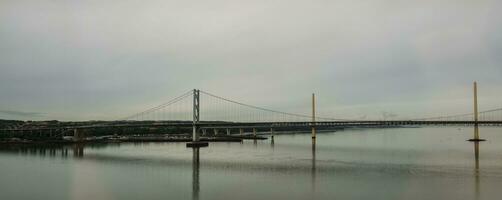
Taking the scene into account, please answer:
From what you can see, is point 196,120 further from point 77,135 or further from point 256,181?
point 256,181

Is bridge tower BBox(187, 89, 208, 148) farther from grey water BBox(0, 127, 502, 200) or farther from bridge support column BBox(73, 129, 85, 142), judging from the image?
grey water BBox(0, 127, 502, 200)

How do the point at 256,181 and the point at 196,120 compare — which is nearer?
the point at 256,181

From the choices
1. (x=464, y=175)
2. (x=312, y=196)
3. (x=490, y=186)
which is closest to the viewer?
(x=312, y=196)

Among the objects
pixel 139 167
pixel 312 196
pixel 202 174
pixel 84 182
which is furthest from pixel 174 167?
pixel 312 196

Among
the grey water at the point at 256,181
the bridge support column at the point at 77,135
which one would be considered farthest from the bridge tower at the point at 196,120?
the grey water at the point at 256,181

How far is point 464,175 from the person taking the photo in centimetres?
2147

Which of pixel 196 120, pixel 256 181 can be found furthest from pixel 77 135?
pixel 256 181

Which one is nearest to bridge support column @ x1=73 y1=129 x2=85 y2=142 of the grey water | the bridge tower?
the bridge tower

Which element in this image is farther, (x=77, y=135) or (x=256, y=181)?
(x=77, y=135)

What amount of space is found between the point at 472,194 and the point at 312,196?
5.34 metres

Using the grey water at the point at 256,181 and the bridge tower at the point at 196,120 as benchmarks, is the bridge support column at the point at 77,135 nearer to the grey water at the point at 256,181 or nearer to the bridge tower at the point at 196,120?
the bridge tower at the point at 196,120

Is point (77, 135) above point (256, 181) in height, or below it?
above

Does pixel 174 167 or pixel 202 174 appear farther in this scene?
pixel 174 167

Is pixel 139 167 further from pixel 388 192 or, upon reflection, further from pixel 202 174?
pixel 388 192
